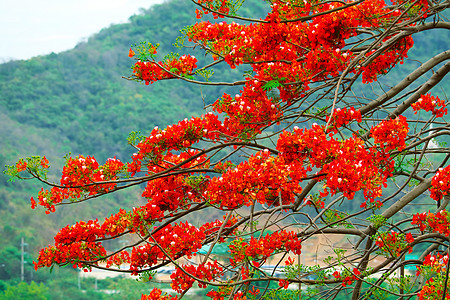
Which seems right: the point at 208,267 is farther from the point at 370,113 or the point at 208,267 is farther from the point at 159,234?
the point at 370,113

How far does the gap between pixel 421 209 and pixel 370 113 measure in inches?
419

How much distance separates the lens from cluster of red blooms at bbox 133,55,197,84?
323cm

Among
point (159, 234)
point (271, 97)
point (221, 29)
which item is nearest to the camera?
point (271, 97)

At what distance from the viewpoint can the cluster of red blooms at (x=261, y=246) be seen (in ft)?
8.18

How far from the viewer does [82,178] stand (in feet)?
9.74

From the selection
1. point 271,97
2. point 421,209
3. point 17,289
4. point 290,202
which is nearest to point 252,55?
point 271,97

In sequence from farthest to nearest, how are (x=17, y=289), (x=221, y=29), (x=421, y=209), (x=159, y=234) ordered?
1. (x=17, y=289)
2. (x=421, y=209)
3. (x=221, y=29)
4. (x=159, y=234)

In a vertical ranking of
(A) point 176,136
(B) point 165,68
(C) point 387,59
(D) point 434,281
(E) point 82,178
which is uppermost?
(C) point 387,59

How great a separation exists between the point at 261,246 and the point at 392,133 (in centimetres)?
73

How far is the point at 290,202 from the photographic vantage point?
2725mm

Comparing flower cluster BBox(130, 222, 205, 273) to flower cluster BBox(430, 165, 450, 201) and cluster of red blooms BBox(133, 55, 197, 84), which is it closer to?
cluster of red blooms BBox(133, 55, 197, 84)

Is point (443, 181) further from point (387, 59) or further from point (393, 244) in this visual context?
point (387, 59)

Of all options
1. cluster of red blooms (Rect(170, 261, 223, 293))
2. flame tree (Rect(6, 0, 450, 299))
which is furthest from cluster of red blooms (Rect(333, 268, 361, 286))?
cluster of red blooms (Rect(170, 261, 223, 293))

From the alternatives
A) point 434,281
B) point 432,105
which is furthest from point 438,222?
point 432,105
